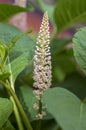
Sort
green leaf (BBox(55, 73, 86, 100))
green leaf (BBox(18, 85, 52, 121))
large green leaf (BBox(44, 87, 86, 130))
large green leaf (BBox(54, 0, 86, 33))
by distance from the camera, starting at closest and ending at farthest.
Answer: large green leaf (BBox(44, 87, 86, 130)) → green leaf (BBox(18, 85, 52, 121)) → green leaf (BBox(55, 73, 86, 100)) → large green leaf (BBox(54, 0, 86, 33))

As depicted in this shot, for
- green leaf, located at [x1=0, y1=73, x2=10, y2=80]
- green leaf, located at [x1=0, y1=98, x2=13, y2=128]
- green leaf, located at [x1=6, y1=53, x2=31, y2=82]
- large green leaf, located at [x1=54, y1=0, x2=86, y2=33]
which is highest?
large green leaf, located at [x1=54, y1=0, x2=86, y2=33]

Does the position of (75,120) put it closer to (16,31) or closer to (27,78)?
(16,31)

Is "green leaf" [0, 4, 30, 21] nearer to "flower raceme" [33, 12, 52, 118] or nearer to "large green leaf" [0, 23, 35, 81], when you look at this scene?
"large green leaf" [0, 23, 35, 81]

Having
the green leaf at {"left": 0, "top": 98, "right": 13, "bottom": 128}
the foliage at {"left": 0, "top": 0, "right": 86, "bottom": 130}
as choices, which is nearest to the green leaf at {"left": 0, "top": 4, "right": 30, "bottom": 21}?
the foliage at {"left": 0, "top": 0, "right": 86, "bottom": 130}

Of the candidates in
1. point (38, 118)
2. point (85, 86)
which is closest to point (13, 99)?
point (38, 118)

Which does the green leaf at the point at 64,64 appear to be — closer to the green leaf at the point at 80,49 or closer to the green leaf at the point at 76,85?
the green leaf at the point at 76,85

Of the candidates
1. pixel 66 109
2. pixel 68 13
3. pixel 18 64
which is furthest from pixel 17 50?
pixel 68 13
